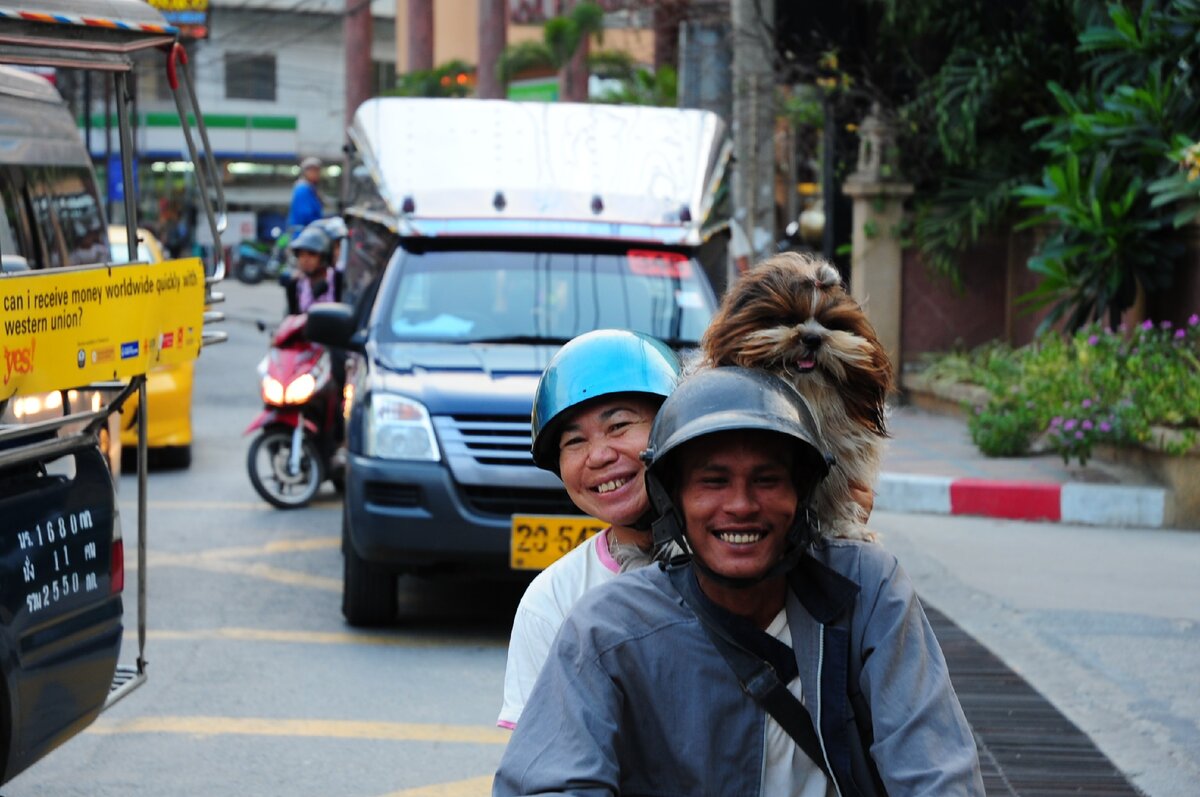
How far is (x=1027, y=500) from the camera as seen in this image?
31.3 feet

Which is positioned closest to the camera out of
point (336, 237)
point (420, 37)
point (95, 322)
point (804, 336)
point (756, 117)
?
point (804, 336)

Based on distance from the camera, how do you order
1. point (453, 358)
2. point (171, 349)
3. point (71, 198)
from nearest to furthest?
point (171, 349) → point (71, 198) → point (453, 358)

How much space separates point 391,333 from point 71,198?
1.85m

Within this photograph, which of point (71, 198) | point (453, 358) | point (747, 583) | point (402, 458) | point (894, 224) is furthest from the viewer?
point (894, 224)

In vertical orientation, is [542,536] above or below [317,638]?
above

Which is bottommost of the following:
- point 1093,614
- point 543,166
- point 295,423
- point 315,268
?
point 1093,614

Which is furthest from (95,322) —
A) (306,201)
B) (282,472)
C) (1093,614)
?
(306,201)

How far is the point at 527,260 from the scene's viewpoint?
8133 mm

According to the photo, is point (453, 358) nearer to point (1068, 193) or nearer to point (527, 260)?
point (527, 260)

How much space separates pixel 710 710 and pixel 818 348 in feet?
2.23

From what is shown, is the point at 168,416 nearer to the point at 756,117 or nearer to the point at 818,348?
the point at 756,117

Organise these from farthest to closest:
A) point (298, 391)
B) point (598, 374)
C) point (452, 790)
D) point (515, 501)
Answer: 1. point (298, 391)
2. point (515, 501)
3. point (452, 790)
4. point (598, 374)

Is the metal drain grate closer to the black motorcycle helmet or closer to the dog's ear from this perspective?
the dog's ear

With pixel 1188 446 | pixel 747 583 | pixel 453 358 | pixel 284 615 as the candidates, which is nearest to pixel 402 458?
pixel 453 358
